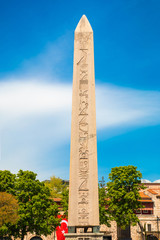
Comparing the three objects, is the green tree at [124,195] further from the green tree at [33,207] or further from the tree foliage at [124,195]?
the green tree at [33,207]

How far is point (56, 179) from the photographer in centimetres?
7019

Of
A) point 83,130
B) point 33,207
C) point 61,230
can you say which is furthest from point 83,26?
point 61,230

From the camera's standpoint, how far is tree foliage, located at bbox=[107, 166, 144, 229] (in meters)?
29.1

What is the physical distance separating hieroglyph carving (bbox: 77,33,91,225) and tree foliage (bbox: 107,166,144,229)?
819 inches

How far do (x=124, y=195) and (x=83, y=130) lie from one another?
→ 2164cm

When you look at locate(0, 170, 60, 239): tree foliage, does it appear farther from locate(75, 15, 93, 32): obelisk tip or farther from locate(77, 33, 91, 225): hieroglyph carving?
locate(75, 15, 93, 32): obelisk tip

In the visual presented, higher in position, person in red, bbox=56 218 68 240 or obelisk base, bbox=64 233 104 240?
obelisk base, bbox=64 233 104 240

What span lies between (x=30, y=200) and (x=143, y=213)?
19088mm

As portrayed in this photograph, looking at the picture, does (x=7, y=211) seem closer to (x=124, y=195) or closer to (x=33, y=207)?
(x=33, y=207)

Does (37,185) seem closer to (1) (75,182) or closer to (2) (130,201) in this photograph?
(2) (130,201)

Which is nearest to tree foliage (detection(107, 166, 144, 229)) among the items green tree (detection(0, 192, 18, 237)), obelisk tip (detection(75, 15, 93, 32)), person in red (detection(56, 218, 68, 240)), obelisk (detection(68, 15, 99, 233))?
person in red (detection(56, 218, 68, 240))

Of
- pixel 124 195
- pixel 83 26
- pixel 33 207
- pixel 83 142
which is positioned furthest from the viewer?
pixel 124 195

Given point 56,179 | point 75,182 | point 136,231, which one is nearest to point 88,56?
point 75,182

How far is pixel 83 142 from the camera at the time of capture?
1031 cm
